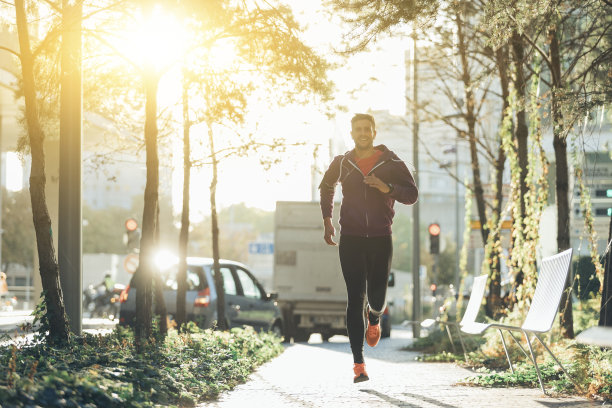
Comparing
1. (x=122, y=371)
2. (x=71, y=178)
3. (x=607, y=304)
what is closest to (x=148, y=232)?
(x=71, y=178)

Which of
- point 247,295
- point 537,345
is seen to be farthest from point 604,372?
point 247,295

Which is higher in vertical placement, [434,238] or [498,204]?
[498,204]

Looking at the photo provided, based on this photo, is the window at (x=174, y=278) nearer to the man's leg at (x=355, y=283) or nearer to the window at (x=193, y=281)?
the window at (x=193, y=281)

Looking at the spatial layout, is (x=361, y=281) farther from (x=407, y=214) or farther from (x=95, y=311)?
(x=407, y=214)

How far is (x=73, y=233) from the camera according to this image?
38.8ft

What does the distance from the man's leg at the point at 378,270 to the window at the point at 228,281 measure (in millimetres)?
10353

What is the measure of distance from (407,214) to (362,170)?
4511 inches

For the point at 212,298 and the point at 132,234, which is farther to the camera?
the point at 132,234

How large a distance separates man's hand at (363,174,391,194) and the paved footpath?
5.23 feet

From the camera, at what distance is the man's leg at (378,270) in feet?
28.5

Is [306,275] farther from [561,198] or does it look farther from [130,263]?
[561,198]

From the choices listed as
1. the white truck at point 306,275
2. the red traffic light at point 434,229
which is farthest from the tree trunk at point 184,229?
the red traffic light at point 434,229

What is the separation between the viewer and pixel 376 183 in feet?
27.0

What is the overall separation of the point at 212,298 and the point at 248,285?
1651 mm
